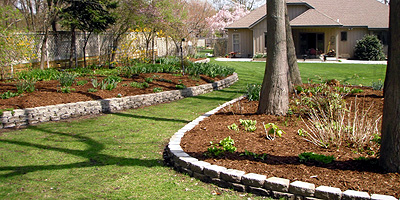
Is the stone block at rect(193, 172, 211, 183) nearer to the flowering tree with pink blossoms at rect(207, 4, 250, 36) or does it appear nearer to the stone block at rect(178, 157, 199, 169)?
the stone block at rect(178, 157, 199, 169)

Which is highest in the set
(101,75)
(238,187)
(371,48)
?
(371,48)

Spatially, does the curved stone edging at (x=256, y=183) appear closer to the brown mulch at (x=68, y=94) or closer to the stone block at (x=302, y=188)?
the stone block at (x=302, y=188)

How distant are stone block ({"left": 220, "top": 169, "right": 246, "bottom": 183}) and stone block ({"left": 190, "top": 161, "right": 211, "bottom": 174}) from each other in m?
0.33

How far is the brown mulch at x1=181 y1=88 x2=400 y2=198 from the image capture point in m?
4.01

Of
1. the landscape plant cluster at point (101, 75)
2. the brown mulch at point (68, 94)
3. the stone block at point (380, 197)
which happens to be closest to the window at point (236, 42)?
the landscape plant cluster at point (101, 75)

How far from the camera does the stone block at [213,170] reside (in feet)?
14.8

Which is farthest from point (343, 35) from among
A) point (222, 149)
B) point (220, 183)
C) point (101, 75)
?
point (220, 183)

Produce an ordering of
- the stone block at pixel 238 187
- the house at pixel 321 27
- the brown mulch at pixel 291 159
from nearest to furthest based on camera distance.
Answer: the brown mulch at pixel 291 159, the stone block at pixel 238 187, the house at pixel 321 27

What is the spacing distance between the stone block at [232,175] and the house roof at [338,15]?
23.8 metres

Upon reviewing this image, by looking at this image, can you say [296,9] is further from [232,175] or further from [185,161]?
[232,175]

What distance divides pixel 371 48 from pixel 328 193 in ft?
80.3

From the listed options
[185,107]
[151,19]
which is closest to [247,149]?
[185,107]

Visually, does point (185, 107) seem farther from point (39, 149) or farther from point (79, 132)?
point (39, 149)

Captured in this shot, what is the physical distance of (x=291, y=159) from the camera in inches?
188
